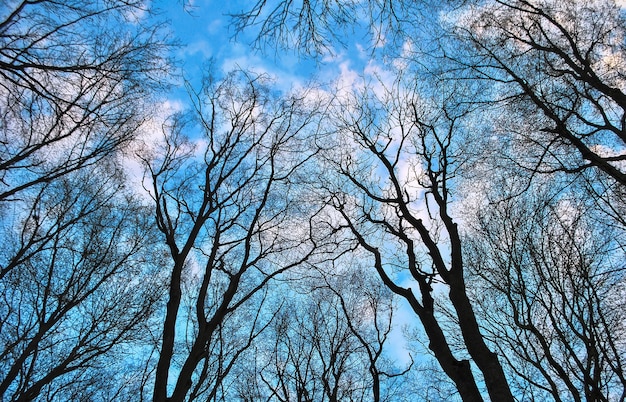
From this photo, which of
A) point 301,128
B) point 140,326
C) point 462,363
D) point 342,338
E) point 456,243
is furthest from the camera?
point 342,338

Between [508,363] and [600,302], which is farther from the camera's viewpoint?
[508,363]

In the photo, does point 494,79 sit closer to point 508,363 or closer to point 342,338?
point 508,363

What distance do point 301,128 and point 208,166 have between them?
2378 mm

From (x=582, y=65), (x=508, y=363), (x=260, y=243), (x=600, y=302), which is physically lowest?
(x=508, y=363)

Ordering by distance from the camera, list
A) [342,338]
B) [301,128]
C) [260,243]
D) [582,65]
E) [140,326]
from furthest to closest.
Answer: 1. [342,338]
2. [140,326]
3. [301,128]
4. [260,243]
5. [582,65]

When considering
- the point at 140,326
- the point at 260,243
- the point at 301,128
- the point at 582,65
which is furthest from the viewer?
the point at 140,326

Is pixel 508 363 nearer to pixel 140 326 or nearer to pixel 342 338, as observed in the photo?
pixel 342 338

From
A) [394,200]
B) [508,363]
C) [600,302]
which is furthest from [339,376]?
[600,302]

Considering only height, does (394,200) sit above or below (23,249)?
above

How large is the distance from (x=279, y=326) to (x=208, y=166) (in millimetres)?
5715

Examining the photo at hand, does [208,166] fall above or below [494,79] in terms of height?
below

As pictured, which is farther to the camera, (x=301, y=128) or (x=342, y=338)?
(x=342, y=338)

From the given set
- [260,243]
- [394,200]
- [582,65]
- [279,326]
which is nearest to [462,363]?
[394,200]

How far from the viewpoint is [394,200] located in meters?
7.80
